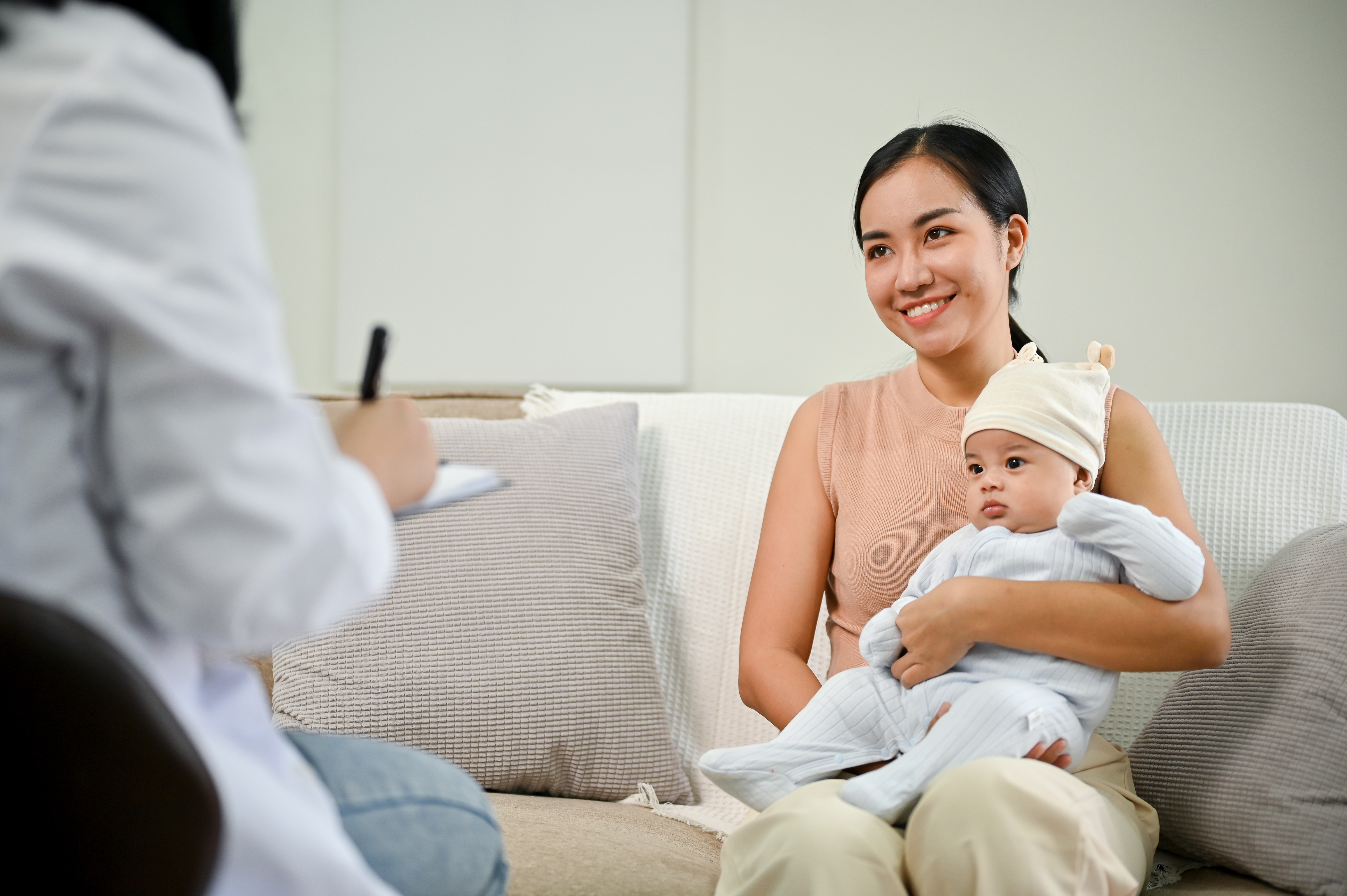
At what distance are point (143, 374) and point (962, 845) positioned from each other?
32.6 inches

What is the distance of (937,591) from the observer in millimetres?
1213

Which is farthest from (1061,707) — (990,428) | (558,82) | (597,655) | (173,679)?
(558,82)

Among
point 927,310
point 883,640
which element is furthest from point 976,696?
point 927,310

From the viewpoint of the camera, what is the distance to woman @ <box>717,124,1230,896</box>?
985 millimetres

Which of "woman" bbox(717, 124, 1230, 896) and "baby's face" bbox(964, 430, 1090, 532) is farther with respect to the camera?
"baby's face" bbox(964, 430, 1090, 532)

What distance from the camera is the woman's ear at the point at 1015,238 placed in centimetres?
151

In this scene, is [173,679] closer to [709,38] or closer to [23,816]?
[23,816]

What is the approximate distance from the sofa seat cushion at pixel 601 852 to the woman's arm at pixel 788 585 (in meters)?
0.21

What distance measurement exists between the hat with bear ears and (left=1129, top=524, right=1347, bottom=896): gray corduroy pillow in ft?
1.04

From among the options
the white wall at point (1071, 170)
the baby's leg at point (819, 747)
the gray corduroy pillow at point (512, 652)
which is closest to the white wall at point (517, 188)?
the white wall at point (1071, 170)

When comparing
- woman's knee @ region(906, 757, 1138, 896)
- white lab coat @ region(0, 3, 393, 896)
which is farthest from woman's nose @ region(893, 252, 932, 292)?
white lab coat @ region(0, 3, 393, 896)

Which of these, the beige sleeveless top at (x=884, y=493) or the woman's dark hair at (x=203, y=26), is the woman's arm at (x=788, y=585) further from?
the woman's dark hair at (x=203, y=26)

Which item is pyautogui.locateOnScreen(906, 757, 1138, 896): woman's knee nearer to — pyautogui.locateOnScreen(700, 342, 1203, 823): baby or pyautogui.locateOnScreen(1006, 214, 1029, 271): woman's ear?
pyautogui.locateOnScreen(700, 342, 1203, 823): baby

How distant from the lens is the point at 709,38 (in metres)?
2.44
